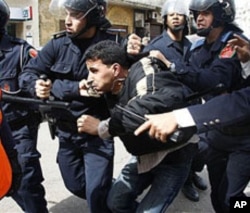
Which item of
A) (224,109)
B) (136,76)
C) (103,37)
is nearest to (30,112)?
(103,37)

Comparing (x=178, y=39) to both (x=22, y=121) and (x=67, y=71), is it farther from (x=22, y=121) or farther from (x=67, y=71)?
(x=22, y=121)

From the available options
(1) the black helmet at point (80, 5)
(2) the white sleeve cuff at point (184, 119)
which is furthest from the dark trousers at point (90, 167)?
(2) the white sleeve cuff at point (184, 119)

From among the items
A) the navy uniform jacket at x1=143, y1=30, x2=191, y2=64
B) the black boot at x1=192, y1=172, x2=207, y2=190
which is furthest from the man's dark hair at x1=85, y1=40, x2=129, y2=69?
the black boot at x1=192, y1=172, x2=207, y2=190

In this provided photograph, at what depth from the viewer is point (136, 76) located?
8.11ft

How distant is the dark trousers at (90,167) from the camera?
3.15m

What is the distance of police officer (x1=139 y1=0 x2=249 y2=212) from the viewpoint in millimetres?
2834

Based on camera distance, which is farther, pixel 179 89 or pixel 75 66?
pixel 75 66

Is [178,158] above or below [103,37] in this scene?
below

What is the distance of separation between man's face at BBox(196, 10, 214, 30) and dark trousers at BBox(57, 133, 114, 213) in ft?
3.35

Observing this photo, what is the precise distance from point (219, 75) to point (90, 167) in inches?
42.4

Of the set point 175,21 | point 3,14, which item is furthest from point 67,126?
point 175,21

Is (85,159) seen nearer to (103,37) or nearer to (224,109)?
(103,37)

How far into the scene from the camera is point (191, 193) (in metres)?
4.29

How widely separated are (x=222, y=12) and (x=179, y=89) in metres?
0.99
